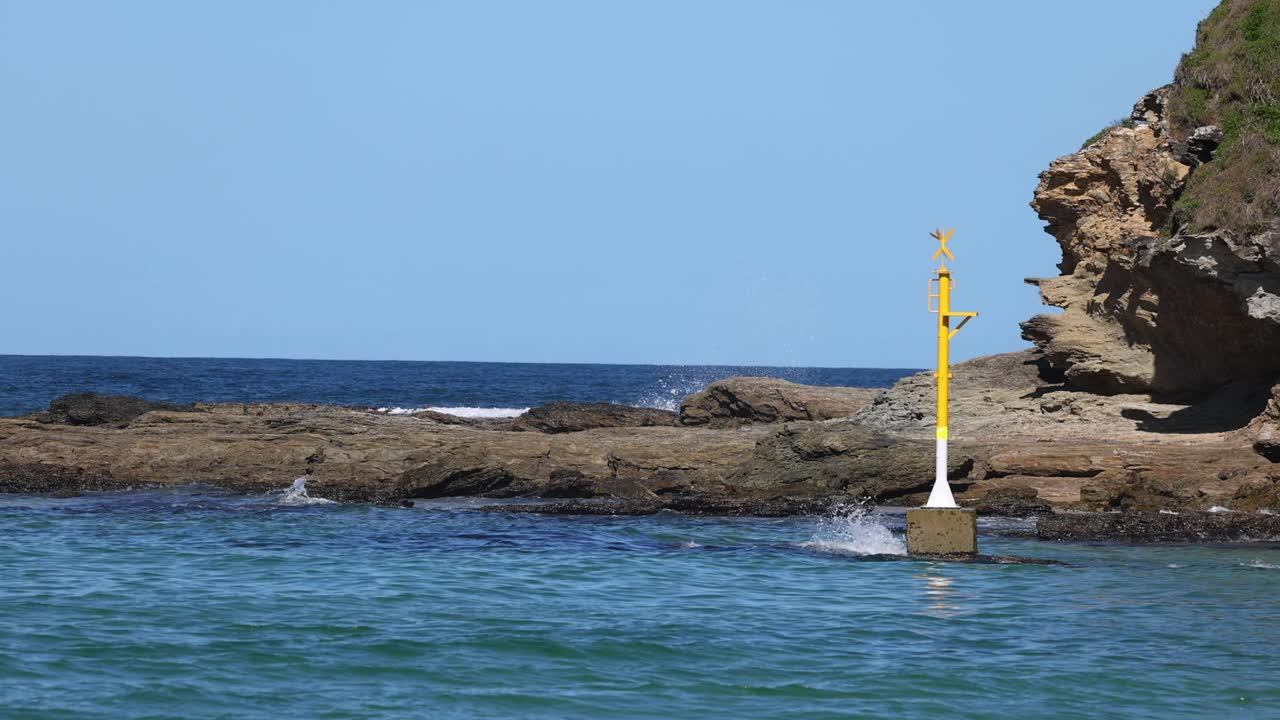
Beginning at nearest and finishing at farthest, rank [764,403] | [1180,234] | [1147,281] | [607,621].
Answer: [607,621], [1180,234], [1147,281], [764,403]

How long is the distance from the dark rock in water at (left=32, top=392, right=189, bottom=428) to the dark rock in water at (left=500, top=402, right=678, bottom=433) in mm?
8886

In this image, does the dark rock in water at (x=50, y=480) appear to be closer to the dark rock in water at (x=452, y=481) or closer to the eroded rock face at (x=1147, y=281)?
the dark rock in water at (x=452, y=481)

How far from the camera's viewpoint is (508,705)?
997 cm

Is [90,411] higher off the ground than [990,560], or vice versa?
[90,411]

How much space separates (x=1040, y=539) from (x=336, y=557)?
932 cm

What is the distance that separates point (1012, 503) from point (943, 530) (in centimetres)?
546

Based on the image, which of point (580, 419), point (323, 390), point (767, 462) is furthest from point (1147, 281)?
point (323, 390)

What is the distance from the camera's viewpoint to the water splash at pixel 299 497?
75.3 ft

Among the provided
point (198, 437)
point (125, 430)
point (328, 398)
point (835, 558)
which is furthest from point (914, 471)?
point (328, 398)

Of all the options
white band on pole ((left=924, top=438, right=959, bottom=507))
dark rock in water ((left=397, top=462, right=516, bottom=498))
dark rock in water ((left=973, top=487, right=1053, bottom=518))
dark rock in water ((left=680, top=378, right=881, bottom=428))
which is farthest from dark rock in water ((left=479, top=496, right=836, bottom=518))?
dark rock in water ((left=680, top=378, right=881, bottom=428))

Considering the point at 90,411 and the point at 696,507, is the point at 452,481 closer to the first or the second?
the point at 696,507

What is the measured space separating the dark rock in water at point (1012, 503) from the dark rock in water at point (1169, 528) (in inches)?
51.1

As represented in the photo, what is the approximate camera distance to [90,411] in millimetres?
32156

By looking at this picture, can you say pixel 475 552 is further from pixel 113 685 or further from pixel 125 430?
pixel 125 430
